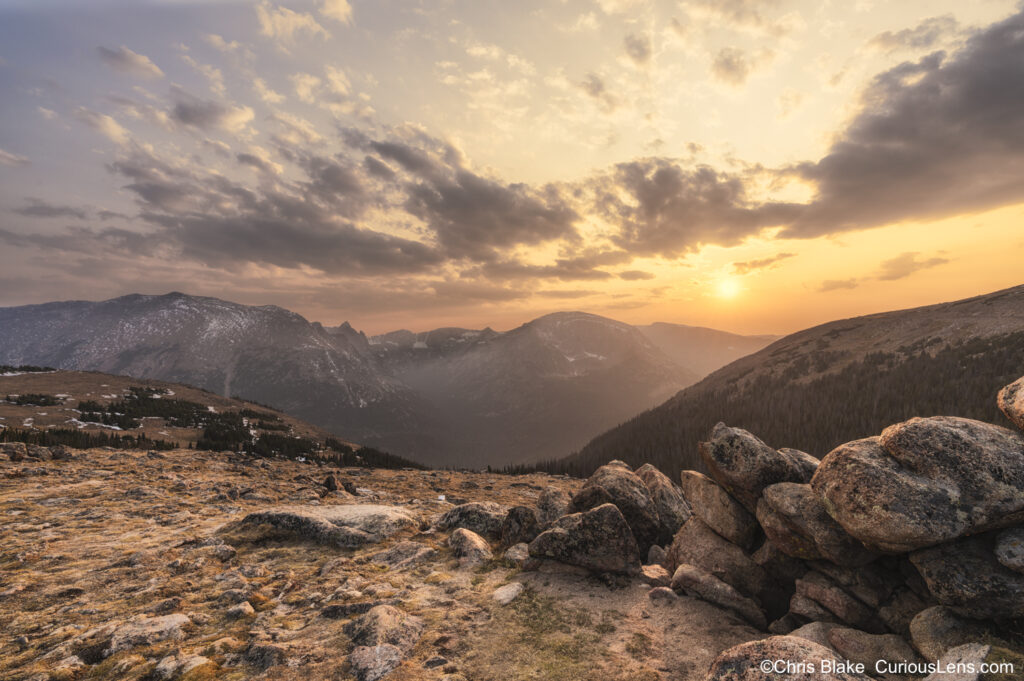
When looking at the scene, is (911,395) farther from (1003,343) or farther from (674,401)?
(674,401)

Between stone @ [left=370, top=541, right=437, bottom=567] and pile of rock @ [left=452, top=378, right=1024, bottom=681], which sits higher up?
pile of rock @ [left=452, top=378, right=1024, bottom=681]

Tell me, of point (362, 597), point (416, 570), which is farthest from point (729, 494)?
point (362, 597)

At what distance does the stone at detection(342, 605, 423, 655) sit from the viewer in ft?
24.4

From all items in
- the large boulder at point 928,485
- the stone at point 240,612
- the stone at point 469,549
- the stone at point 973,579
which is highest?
the large boulder at point 928,485

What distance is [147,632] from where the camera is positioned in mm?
7535

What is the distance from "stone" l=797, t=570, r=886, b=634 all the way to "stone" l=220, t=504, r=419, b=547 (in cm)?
1310

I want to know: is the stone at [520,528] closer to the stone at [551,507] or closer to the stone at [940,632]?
the stone at [551,507]

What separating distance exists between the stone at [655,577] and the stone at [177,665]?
10.4m

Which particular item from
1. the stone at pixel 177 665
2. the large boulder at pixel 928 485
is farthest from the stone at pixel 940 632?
the stone at pixel 177 665

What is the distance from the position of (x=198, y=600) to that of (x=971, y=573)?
54.1 feet

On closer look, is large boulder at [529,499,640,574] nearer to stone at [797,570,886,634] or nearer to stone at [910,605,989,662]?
stone at [797,570,886,634]

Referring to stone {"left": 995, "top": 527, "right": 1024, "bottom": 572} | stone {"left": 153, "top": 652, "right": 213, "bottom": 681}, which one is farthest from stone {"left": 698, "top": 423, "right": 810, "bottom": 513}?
stone {"left": 153, "top": 652, "right": 213, "bottom": 681}

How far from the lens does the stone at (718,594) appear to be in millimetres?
9680

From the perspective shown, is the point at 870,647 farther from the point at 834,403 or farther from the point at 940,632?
the point at 834,403
